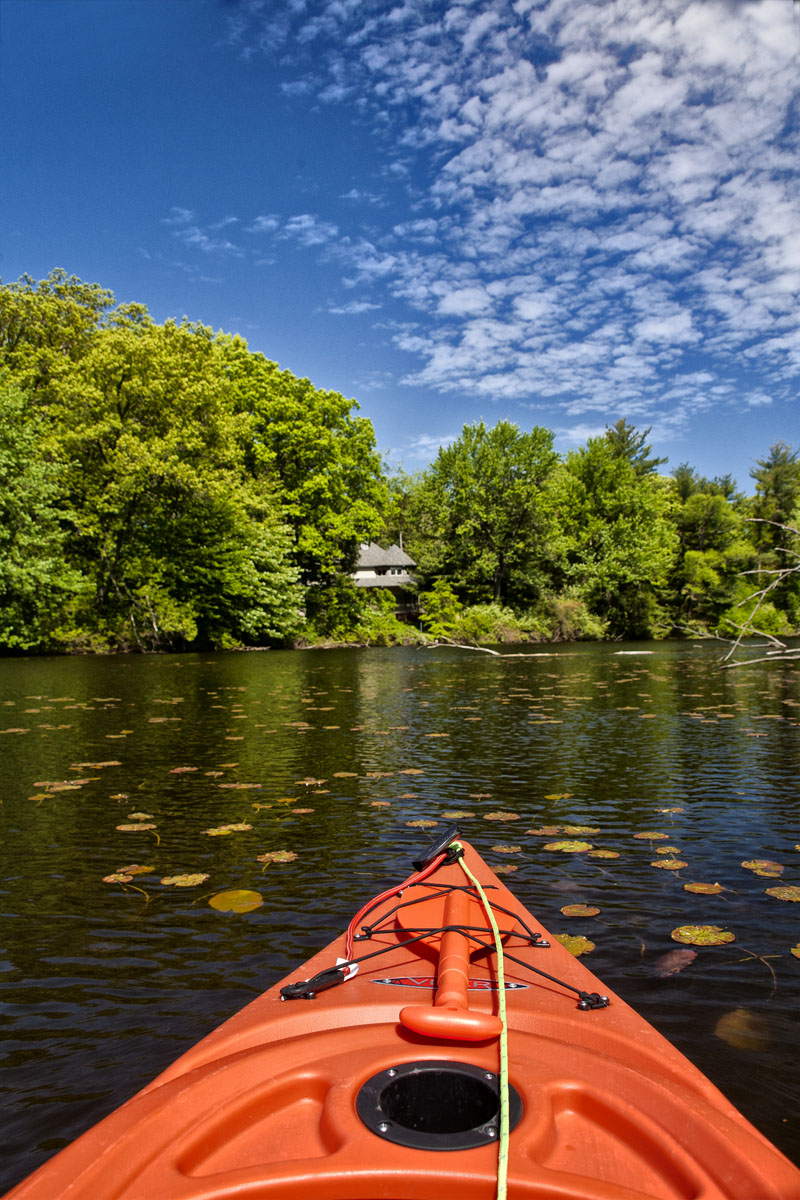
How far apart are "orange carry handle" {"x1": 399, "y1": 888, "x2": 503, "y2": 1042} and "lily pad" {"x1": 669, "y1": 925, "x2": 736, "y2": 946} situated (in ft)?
4.55

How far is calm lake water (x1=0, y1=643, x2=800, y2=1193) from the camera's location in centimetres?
240

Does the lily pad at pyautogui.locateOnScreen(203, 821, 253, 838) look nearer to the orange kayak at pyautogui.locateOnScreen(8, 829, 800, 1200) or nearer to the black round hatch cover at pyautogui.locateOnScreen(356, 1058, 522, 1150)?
the orange kayak at pyautogui.locateOnScreen(8, 829, 800, 1200)

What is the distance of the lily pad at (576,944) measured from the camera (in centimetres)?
297

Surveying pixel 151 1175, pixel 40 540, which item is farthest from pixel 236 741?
pixel 40 540

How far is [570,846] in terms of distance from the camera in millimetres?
4297

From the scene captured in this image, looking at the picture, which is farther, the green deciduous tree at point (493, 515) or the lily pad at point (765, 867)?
the green deciduous tree at point (493, 515)

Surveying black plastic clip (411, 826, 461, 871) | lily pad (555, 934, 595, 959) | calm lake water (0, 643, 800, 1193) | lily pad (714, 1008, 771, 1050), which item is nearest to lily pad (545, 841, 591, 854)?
calm lake water (0, 643, 800, 1193)

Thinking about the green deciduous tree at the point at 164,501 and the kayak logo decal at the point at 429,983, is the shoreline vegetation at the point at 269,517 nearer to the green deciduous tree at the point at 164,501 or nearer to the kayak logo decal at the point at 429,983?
the green deciduous tree at the point at 164,501

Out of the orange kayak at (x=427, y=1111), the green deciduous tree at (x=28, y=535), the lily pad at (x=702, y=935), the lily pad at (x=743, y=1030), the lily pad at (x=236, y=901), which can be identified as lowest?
the lily pad at (x=743, y=1030)

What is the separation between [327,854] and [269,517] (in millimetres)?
25213

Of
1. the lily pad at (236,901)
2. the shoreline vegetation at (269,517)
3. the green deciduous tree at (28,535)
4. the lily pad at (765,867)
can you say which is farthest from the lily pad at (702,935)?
the green deciduous tree at (28,535)

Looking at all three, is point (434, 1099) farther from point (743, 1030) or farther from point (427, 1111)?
point (743, 1030)

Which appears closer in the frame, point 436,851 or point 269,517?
point 436,851

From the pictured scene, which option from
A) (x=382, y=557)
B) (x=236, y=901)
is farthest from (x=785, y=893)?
(x=382, y=557)
